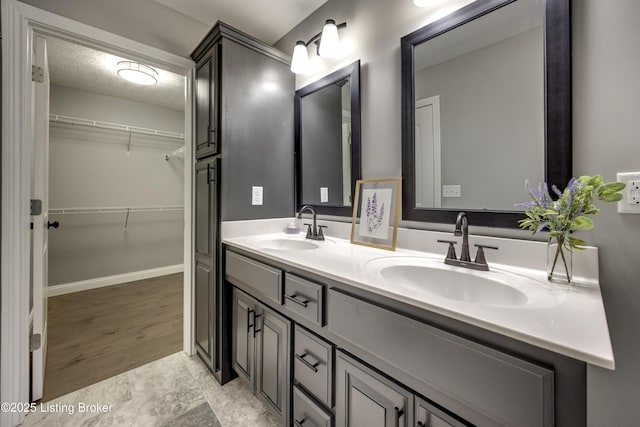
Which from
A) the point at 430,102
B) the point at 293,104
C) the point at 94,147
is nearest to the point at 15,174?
the point at 293,104

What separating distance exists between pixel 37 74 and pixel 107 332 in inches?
77.6

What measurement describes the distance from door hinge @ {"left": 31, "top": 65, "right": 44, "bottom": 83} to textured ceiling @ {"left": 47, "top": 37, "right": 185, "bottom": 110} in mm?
884

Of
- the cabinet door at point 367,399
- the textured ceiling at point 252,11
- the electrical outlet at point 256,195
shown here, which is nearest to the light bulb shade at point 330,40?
the textured ceiling at point 252,11

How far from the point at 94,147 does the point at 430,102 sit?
12.8 ft

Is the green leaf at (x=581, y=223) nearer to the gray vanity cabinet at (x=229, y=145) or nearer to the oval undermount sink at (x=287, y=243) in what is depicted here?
the oval undermount sink at (x=287, y=243)

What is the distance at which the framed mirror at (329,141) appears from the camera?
1.57 meters

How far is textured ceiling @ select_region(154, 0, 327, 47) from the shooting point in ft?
5.67

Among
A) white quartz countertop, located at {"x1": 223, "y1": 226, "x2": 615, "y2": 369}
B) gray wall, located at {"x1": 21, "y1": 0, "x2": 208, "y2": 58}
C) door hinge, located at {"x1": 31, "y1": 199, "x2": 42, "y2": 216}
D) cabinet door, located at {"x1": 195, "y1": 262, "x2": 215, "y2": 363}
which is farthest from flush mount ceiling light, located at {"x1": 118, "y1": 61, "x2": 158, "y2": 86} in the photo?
white quartz countertop, located at {"x1": 223, "y1": 226, "x2": 615, "y2": 369}

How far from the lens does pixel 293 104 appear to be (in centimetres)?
197

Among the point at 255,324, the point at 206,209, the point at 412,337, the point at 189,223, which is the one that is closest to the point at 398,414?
the point at 412,337

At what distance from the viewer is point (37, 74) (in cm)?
144

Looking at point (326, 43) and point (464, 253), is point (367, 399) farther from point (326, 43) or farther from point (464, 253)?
point (326, 43)

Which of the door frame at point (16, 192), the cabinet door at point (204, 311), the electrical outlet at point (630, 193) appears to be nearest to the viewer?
the electrical outlet at point (630, 193)

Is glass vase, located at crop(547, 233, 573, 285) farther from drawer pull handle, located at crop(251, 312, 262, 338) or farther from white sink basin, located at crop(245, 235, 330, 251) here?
drawer pull handle, located at crop(251, 312, 262, 338)
